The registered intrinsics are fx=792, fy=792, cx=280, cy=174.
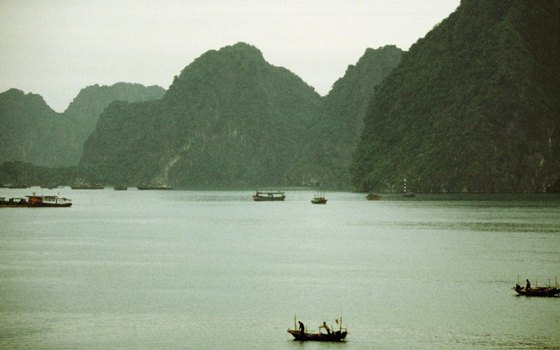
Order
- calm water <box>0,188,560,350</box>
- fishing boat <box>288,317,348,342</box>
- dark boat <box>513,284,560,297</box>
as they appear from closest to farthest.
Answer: fishing boat <box>288,317,348,342</box> → calm water <box>0,188,560,350</box> → dark boat <box>513,284,560,297</box>

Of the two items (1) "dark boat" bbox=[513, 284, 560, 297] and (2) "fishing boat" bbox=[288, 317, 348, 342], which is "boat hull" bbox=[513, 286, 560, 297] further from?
(2) "fishing boat" bbox=[288, 317, 348, 342]

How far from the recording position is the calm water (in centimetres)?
5125

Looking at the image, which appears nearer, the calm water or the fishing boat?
the fishing boat

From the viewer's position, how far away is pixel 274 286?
234ft

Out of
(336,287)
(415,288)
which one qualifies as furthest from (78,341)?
(415,288)

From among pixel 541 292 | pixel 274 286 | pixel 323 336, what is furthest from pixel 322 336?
pixel 541 292

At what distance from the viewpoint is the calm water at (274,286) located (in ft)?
168

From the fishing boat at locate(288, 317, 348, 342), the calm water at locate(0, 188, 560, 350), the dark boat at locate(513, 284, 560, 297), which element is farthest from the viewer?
the dark boat at locate(513, 284, 560, 297)

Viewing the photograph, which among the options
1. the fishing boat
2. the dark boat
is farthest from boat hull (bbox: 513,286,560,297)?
the fishing boat

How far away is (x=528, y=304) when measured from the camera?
60.0m

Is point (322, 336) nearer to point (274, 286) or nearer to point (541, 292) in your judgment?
point (274, 286)

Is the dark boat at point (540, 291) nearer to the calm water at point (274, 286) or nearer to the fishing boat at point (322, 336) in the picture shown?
the calm water at point (274, 286)

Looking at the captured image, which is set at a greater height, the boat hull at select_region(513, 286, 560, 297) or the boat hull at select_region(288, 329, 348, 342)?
the boat hull at select_region(513, 286, 560, 297)

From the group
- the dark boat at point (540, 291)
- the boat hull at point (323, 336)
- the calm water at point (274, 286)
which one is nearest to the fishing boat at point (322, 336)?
the boat hull at point (323, 336)
